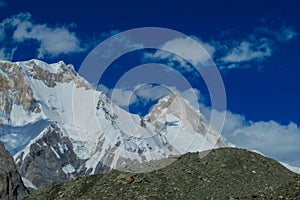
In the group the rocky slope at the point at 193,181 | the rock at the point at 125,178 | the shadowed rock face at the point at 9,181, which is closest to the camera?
the rocky slope at the point at 193,181

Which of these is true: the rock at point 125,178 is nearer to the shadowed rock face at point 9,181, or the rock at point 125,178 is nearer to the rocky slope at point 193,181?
the rocky slope at point 193,181

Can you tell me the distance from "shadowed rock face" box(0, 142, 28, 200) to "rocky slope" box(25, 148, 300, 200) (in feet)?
102

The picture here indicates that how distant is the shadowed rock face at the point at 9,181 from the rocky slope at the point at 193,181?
3115cm

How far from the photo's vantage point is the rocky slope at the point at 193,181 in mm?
31453

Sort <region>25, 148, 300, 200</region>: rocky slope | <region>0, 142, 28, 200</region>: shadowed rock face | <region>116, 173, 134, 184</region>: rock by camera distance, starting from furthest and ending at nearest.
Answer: <region>0, 142, 28, 200</region>: shadowed rock face < <region>116, 173, 134, 184</region>: rock < <region>25, 148, 300, 200</region>: rocky slope

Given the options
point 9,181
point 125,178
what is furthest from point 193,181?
point 9,181

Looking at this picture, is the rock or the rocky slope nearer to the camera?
the rocky slope

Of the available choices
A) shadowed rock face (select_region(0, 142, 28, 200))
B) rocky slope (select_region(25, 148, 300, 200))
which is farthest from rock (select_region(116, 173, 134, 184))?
shadowed rock face (select_region(0, 142, 28, 200))

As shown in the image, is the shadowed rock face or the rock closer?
the rock

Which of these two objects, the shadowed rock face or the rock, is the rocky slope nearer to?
the rock

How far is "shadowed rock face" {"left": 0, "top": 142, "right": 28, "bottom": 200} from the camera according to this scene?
216 feet

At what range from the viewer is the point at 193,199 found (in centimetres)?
3072

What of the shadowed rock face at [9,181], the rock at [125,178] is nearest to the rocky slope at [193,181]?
the rock at [125,178]

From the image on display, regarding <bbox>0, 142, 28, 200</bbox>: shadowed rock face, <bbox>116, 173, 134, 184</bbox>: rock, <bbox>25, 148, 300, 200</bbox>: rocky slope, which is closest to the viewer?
<bbox>25, 148, 300, 200</bbox>: rocky slope
